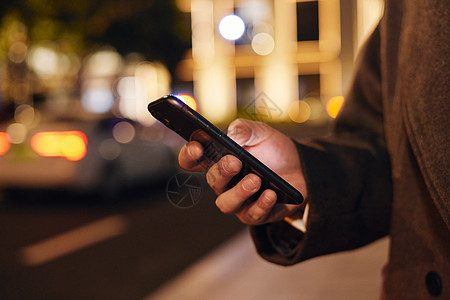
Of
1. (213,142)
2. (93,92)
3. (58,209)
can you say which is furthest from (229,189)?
(93,92)

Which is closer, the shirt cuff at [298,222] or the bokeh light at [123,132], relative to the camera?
the shirt cuff at [298,222]

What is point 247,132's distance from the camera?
3.45 ft

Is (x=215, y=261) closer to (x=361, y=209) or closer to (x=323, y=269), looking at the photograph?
(x=323, y=269)

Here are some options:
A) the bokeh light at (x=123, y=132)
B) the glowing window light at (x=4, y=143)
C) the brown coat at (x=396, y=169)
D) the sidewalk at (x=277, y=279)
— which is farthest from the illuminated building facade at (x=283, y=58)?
the brown coat at (x=396, y=169)

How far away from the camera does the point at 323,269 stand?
14.4 ft

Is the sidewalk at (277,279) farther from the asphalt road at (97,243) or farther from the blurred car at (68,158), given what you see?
the blurred car at (68,158)

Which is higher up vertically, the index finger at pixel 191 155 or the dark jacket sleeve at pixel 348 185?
the index finger at pixel 191 155

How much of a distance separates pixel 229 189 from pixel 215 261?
3959mm

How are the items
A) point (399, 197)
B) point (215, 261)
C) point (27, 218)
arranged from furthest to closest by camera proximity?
1. point (27, 218)
2. point (215, 261)
3. point (399, 197)

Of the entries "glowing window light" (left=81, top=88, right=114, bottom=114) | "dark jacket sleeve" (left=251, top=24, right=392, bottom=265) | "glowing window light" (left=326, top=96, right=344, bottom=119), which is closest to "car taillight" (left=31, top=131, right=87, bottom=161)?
"glowing window light" (left=326, top=96, right=344, bottom=119)

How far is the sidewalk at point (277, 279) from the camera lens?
3850mm

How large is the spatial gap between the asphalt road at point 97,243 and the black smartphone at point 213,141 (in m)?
2.42

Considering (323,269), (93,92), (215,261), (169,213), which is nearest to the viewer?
(323,269)

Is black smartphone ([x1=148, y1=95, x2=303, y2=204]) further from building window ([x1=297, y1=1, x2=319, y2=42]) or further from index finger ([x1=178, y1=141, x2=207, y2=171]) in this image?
building window ([x1=297, y1=1, x2=319, y2=42])
